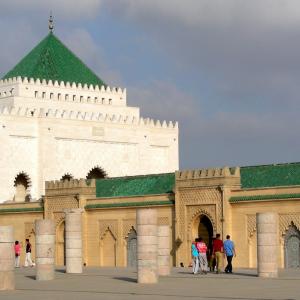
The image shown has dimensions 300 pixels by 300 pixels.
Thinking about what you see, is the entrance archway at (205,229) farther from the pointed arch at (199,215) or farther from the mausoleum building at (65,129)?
the mausoleum building at (65,129)

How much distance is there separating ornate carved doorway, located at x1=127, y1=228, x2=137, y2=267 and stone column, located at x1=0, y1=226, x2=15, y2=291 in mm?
11777

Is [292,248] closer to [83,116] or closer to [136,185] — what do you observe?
[136,185]

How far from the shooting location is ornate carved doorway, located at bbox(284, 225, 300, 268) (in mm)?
25766

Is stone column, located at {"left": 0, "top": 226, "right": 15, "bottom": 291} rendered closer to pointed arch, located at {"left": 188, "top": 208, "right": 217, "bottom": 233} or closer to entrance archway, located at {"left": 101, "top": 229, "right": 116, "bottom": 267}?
pointed arch, located at {"left": 188, "top": 208, "right": 217, "bottom": 233}

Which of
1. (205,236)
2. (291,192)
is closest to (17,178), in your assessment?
(205,236)

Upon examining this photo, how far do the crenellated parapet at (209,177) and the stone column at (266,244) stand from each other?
6.27m

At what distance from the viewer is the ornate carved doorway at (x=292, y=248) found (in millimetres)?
25766

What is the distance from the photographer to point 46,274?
21.3 meters

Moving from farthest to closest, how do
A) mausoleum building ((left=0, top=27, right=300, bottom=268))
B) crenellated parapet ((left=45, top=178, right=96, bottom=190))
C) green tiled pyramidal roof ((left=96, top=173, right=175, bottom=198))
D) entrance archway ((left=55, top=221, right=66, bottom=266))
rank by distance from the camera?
entrance archway ((left=55, top=221, right=66, bottom=266))
crenellated parapet ((left=45, top=178, right=96, bottom=190))
green tiled pyramidal roof ((left=96, top=173, right=175, bottom=198))
mausoleum building ((left=0, top=27, right=300, bottom=268))

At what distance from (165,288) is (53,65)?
29734 mm

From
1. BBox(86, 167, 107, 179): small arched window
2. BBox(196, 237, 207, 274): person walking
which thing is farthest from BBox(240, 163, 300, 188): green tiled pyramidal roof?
BBox(86, 167, 107, 179): small arched window

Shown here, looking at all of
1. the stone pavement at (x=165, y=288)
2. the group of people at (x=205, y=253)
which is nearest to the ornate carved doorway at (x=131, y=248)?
the group of people at (x=205, y=253)

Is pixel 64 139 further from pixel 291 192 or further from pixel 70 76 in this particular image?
pixel 291 192

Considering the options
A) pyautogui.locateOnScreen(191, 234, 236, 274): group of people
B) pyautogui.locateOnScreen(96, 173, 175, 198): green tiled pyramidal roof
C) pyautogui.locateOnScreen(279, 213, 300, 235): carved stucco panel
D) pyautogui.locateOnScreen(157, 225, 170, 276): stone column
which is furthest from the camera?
pyautogui.locateOnScreen(96, 173, 175, 198): green tiled pyramidal roof
